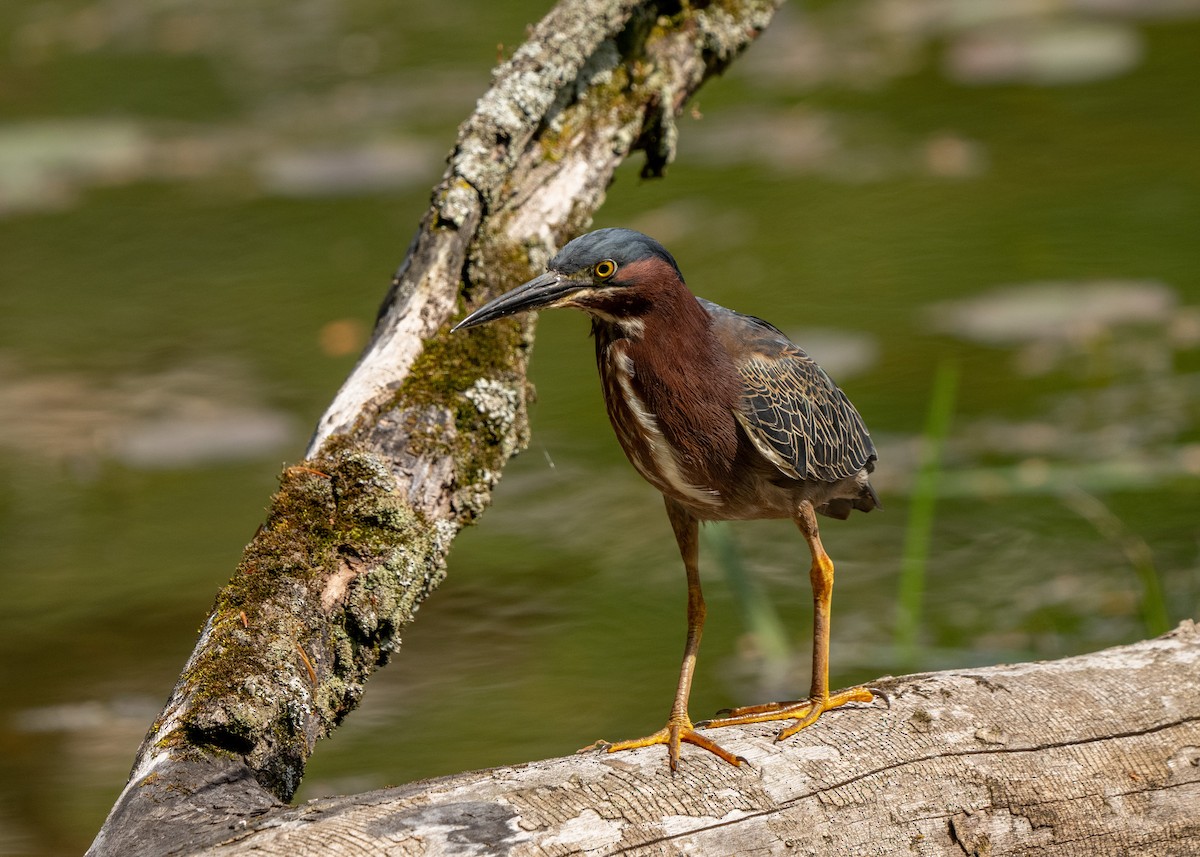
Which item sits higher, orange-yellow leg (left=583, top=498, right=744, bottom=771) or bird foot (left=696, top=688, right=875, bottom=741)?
orange-yellow leg (left=583, top=498, right=744, bottom=771)

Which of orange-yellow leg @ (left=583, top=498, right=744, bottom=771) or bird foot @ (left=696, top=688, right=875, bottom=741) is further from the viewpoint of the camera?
bird foot @ (left=696, top=688, right=875, bottom=741)

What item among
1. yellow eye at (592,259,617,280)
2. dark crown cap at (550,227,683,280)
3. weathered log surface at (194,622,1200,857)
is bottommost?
weathered log surface at (194,622,1200,857)

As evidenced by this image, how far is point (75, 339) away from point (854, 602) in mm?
3502

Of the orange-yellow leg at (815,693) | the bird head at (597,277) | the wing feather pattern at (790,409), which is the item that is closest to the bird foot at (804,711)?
the orange-yellow leg at (815,693)

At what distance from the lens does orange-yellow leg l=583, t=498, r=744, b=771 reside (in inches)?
86.4

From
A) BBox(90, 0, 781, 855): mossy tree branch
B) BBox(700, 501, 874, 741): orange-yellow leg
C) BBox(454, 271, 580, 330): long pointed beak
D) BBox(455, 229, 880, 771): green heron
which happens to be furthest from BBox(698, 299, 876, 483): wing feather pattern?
BBox(90, 0, 781, 855): mossy tree branch

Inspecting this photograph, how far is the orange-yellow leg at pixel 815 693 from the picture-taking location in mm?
2369

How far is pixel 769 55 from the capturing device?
8.40 metres

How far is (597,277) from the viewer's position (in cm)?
236

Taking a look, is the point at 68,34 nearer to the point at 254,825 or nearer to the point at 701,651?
the point at 701,651

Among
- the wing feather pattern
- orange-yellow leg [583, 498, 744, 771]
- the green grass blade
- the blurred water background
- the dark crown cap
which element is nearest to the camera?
orange-yellow leg [583, 498, 744, 771]

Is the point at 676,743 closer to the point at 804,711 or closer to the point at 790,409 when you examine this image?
the point at 804,711

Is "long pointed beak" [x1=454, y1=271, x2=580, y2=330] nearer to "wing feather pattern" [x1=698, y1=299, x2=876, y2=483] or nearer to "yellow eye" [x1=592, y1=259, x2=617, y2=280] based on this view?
"yellow eye" [x1=592, y1=259, x2=617, y2=280]

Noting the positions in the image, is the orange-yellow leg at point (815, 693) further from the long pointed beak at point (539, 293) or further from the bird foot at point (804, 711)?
the long pointed beak at point (539, 293)
